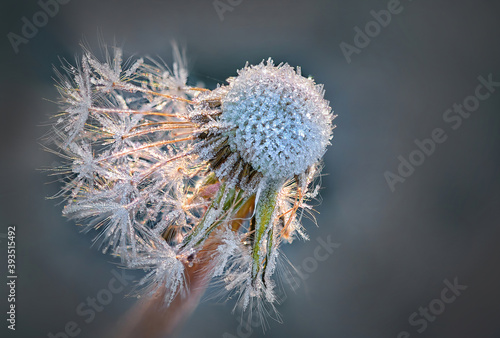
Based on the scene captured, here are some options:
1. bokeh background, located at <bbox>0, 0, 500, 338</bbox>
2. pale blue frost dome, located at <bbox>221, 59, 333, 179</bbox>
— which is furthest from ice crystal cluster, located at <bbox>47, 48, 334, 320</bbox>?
bokeh background, located at <bbox>0, 0, 500, 338</bbox>

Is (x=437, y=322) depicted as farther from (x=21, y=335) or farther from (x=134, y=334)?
(x=21, y=335)

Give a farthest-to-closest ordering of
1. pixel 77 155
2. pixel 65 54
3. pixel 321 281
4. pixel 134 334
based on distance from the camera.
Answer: pixel 321 281, pixel 65 54, pixel 134 334, pixel 77 155

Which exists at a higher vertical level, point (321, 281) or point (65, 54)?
point (65, 54)

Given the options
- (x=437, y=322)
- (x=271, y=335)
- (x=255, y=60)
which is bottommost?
(x=437, y=322)

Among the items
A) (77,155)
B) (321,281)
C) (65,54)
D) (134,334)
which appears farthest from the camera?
(321,281)

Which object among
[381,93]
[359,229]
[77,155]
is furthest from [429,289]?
[77,155]

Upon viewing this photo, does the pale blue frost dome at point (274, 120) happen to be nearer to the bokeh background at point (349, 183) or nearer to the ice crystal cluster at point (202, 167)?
the ice crystal cluster at point (202, 167)

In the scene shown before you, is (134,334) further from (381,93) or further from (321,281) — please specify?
(381,93)

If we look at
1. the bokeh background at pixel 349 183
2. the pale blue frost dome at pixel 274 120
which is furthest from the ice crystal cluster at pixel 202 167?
the bokeh background at pixel 349 183

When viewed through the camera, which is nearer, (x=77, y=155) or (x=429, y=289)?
(x=77, y=155)
